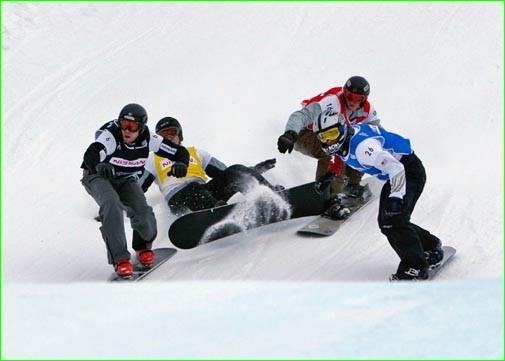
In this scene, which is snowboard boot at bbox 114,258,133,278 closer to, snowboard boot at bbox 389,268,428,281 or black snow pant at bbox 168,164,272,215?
black snow pant at bbox 168,164,272,215

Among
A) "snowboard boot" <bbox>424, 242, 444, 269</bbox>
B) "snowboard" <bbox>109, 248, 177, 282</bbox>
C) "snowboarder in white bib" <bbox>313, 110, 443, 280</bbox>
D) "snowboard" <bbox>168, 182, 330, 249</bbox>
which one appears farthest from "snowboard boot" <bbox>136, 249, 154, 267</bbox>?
"snowboard boot" <bbox>424, 242, 444, 269</bbox>

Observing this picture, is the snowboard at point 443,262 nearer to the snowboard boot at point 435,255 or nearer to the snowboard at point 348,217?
the snowboard boot at point 435,255

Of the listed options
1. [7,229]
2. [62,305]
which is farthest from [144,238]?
[62,305]

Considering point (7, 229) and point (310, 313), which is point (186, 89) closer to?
point (7, 229)

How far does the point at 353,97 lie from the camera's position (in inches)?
281

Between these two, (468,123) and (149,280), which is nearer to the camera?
(149,280)

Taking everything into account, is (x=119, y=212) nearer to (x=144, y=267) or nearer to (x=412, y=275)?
(x=144, y=267)

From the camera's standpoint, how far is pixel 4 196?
8273 millimetres

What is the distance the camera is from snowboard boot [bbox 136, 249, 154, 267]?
6555 millimetres

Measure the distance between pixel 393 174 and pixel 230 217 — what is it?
180 cm

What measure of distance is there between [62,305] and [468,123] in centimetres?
636

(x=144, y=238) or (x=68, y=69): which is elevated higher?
(x=68, y=69)

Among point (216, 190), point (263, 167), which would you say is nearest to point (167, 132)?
point (216, 190)

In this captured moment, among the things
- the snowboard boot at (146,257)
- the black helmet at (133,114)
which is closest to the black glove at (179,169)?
the black helmet at (133,114)
